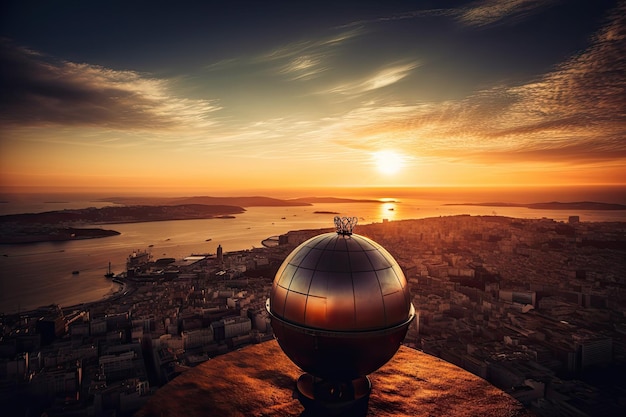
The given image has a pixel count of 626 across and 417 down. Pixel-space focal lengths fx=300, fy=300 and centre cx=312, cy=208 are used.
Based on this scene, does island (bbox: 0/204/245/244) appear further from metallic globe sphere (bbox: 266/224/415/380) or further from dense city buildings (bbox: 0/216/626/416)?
metallic globe sphere (bbox: 266/224/415/380)

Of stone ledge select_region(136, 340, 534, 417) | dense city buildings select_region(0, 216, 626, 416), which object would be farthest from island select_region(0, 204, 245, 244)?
stone ledge select_region(136, 340, 534, 417)

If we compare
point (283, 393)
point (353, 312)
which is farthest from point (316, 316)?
point (283, 393)

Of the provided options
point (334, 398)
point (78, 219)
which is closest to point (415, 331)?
point (334, 398)

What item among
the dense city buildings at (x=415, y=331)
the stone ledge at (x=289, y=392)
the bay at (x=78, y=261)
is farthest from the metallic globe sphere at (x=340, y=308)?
the bay at (x=78, y=261)

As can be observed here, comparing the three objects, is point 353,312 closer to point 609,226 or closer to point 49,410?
point 49,410

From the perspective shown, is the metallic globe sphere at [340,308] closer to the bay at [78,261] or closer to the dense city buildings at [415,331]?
the dense city buildings at [415,331]

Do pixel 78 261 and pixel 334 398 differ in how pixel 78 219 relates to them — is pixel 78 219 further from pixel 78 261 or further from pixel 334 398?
pixel 334 398
